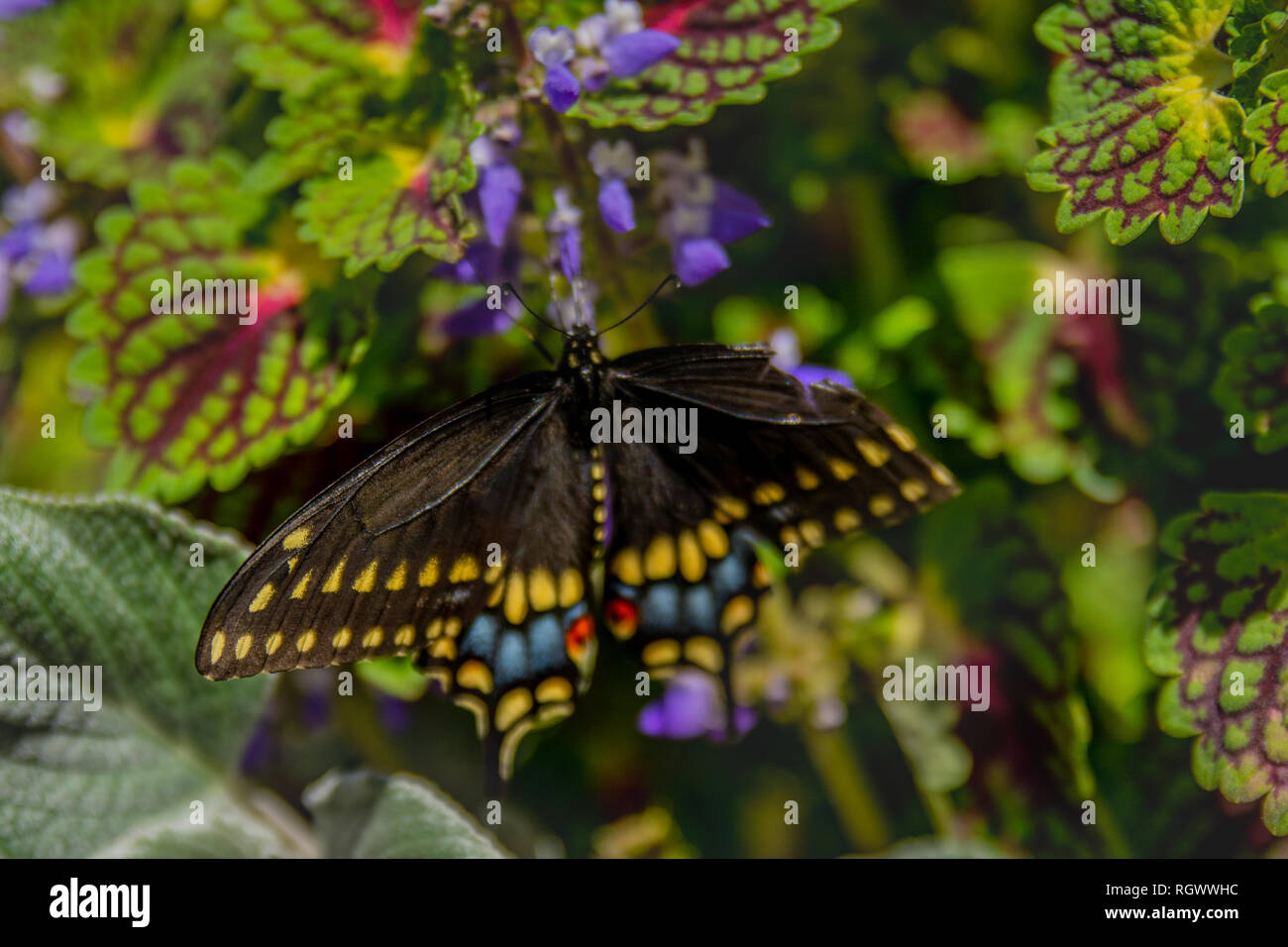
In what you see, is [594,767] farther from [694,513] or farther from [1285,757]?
[1285,757]

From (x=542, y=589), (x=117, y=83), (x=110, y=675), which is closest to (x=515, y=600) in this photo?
(x=542, y=589)

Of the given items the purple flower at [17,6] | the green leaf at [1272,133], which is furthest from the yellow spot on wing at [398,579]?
the purple flower at [17,6]

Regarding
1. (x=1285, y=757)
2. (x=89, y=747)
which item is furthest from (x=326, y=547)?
(x=1285, y=757)

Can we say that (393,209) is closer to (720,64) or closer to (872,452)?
(720,64)

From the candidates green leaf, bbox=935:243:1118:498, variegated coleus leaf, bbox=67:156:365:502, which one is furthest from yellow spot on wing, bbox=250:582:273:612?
green leaf, bbox=935:243:1118:498

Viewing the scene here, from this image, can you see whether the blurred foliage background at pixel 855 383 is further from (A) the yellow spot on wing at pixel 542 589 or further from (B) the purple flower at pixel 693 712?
(A) the yellow spot on wing at pixel 542 589
